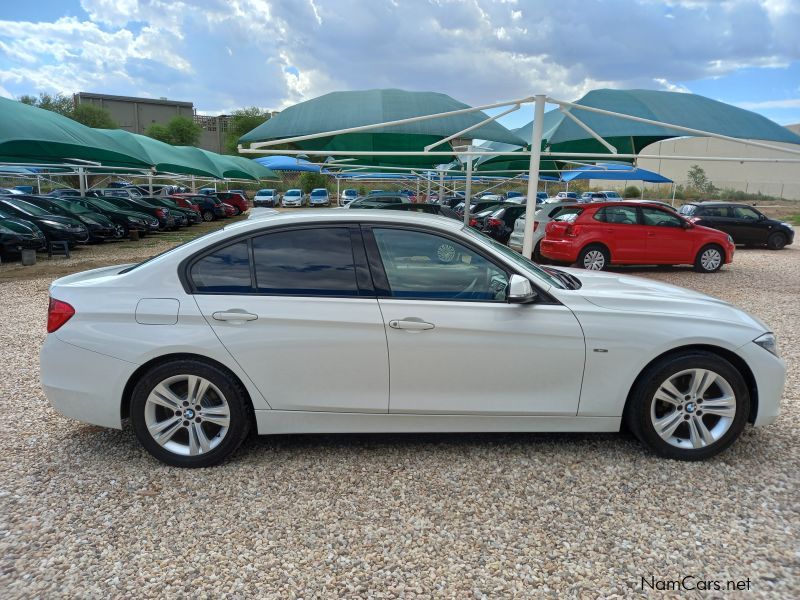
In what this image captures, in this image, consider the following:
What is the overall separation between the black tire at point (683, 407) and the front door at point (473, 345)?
1.37 feet

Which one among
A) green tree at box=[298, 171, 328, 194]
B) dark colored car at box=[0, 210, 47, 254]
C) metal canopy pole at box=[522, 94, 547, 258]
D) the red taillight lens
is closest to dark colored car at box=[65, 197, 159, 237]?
dark colored car at box=[0, 210, 47, 254]

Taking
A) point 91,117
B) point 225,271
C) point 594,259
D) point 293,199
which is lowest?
point 594,259

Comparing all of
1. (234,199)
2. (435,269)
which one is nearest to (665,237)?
(435,269)

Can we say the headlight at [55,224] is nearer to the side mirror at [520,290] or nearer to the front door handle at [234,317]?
the front door handle at [234,317]

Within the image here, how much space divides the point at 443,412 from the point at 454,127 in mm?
8594

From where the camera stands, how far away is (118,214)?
61.6 ft

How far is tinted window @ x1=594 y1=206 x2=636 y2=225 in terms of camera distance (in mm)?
11898

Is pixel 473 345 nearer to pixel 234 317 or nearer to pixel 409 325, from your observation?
pixel 409 325

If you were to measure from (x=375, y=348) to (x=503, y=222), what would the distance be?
13331mm

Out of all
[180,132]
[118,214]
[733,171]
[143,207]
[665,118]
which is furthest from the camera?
[180,132]

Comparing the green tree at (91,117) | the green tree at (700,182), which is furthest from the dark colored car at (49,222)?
the green tree at (700,182)

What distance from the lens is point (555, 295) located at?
335 cm

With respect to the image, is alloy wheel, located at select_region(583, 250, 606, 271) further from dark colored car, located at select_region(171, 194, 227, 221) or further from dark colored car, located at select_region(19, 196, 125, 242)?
dark colored car, located at select_region(171, 194, 227, 221)

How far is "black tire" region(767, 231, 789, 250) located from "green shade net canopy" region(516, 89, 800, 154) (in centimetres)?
886
